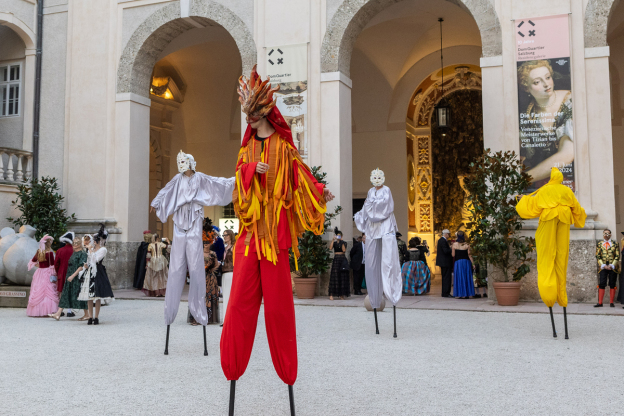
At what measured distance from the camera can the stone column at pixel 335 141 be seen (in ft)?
38.4

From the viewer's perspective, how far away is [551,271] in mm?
6504

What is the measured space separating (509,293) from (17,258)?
8679 mm

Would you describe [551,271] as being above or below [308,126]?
below

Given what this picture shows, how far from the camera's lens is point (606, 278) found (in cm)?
956

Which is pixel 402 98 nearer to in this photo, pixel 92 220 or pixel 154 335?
pixel 92 220

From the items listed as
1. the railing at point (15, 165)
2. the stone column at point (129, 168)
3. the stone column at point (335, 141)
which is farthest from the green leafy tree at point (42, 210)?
the stone column at point (335, 141)

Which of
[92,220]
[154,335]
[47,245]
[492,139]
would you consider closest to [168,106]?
[92,220]

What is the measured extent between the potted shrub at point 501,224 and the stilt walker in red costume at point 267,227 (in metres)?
6.85

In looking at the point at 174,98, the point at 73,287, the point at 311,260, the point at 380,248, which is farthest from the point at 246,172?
the point at 174,98

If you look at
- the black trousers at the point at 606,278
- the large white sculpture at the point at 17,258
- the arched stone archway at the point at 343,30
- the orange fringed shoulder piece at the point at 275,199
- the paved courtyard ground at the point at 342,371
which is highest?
the arched stone archway at the point at 343,30

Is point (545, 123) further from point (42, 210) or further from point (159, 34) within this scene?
point (42, 210)

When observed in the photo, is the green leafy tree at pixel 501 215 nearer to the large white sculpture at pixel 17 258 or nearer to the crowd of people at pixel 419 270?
the crowd of people at pixel 419 270

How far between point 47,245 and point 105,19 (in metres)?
6.60

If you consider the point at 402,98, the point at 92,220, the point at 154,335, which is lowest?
the point at 154,335
